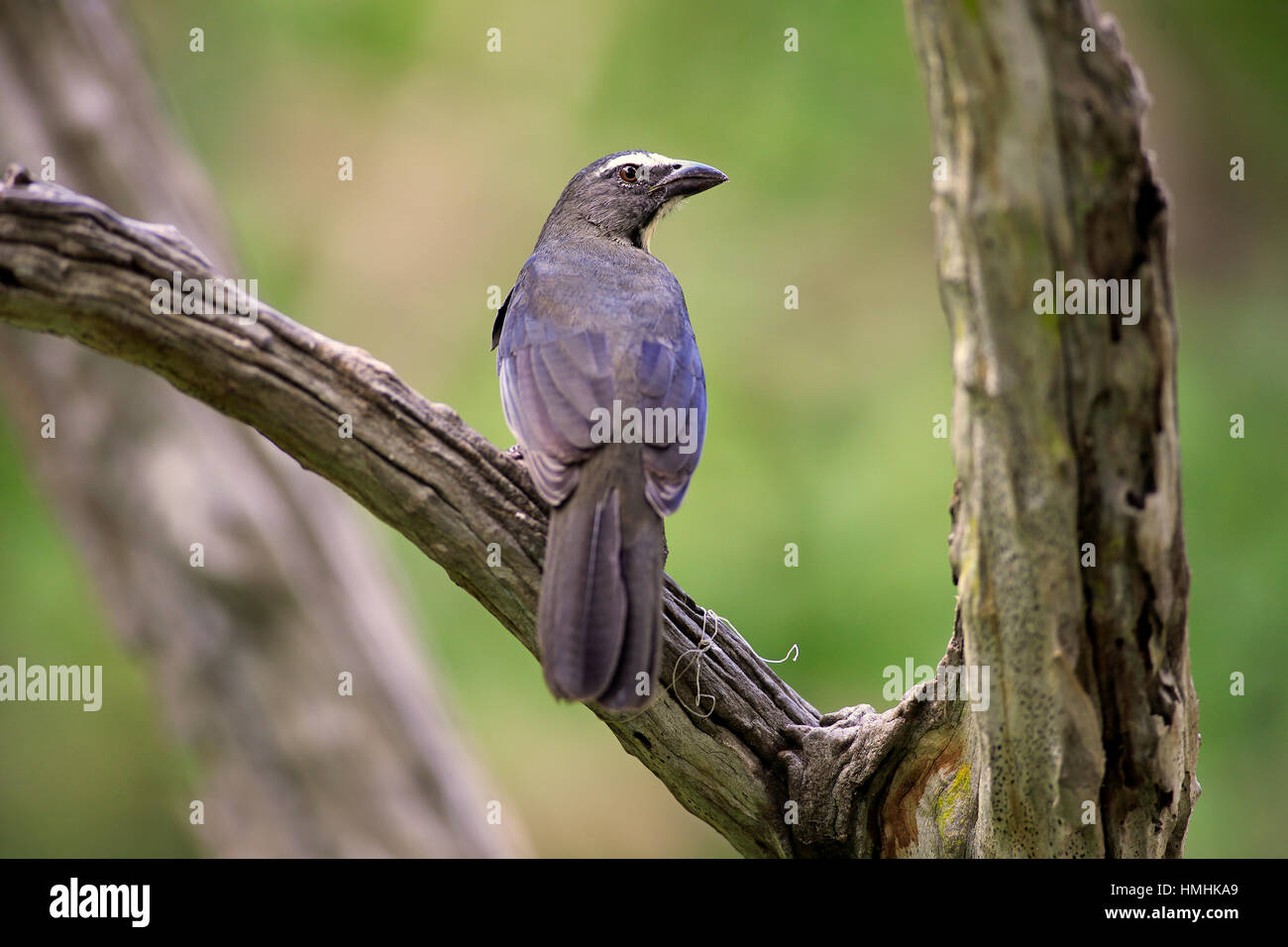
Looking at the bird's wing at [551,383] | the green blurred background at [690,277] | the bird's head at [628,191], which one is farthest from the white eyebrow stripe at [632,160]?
the green blurred background at [690,277]

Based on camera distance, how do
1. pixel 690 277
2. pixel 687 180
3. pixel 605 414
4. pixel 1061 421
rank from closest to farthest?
pixel 1061 421 → pixel 605 414 → pixel 687 180 → pixel 690 277

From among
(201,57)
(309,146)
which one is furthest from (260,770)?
(201,57)

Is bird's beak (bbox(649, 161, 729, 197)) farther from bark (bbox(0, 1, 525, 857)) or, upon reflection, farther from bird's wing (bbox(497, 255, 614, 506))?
bark (bbox(0, 1, 525, 857))

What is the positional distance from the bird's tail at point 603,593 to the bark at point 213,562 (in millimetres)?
3182

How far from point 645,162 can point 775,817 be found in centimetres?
267

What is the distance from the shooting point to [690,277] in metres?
7.83

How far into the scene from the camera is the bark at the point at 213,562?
5375 mm

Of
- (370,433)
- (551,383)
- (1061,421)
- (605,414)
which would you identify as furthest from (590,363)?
(1061,421)

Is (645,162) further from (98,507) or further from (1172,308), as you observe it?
(98,507)

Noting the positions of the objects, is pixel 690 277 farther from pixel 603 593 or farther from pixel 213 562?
pixel 603 593

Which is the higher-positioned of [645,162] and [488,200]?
[488,200]

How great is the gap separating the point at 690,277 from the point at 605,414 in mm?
4949

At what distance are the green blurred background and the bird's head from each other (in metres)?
2.83
